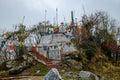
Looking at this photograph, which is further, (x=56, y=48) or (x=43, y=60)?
(x=56, y=48)

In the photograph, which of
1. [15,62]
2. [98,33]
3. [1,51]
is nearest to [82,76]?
[15,62]

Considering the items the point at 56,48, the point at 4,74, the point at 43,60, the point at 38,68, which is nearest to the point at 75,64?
the point at 56,48

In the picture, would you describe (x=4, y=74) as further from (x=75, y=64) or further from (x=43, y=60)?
(x=75, y=64)

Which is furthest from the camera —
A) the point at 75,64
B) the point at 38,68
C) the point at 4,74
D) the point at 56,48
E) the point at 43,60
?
the point at 56,48

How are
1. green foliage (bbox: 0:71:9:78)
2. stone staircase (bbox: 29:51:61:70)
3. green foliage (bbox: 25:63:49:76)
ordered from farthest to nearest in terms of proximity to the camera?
stone staircase (bbox: 29:51:61:70) → green foliage (bbox: 0:71:9:78) → green foliage (bbox: 25:63:49:76)

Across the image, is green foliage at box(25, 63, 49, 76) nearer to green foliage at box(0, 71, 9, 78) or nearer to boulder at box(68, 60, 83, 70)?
green foliage at box(0, 71, 9, 78)

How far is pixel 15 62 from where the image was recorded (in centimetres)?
2859

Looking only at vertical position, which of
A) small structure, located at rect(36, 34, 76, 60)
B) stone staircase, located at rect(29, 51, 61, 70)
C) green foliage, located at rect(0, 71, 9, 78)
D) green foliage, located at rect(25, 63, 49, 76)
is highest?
small structure, located at rect(36, 34, 76, 60)

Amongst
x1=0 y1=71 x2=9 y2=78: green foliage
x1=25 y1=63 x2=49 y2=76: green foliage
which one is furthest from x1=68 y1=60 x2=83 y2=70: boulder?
x1=0 y1=71 x2=9 y2=78: green foliage

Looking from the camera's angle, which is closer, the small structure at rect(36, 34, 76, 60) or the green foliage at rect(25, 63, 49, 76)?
the green foliage at rect(25, 63, 49, 76)

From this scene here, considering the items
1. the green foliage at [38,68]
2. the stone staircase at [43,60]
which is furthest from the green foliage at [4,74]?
the stone staircase at [43,60]

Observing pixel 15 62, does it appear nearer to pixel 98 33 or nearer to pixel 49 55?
pixel 49 55

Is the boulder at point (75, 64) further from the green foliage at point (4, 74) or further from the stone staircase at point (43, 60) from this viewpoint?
the green foliage at point (4, 74)

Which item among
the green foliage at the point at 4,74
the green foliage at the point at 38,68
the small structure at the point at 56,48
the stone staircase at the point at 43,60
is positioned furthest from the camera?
the small structure at the point at 56,48
